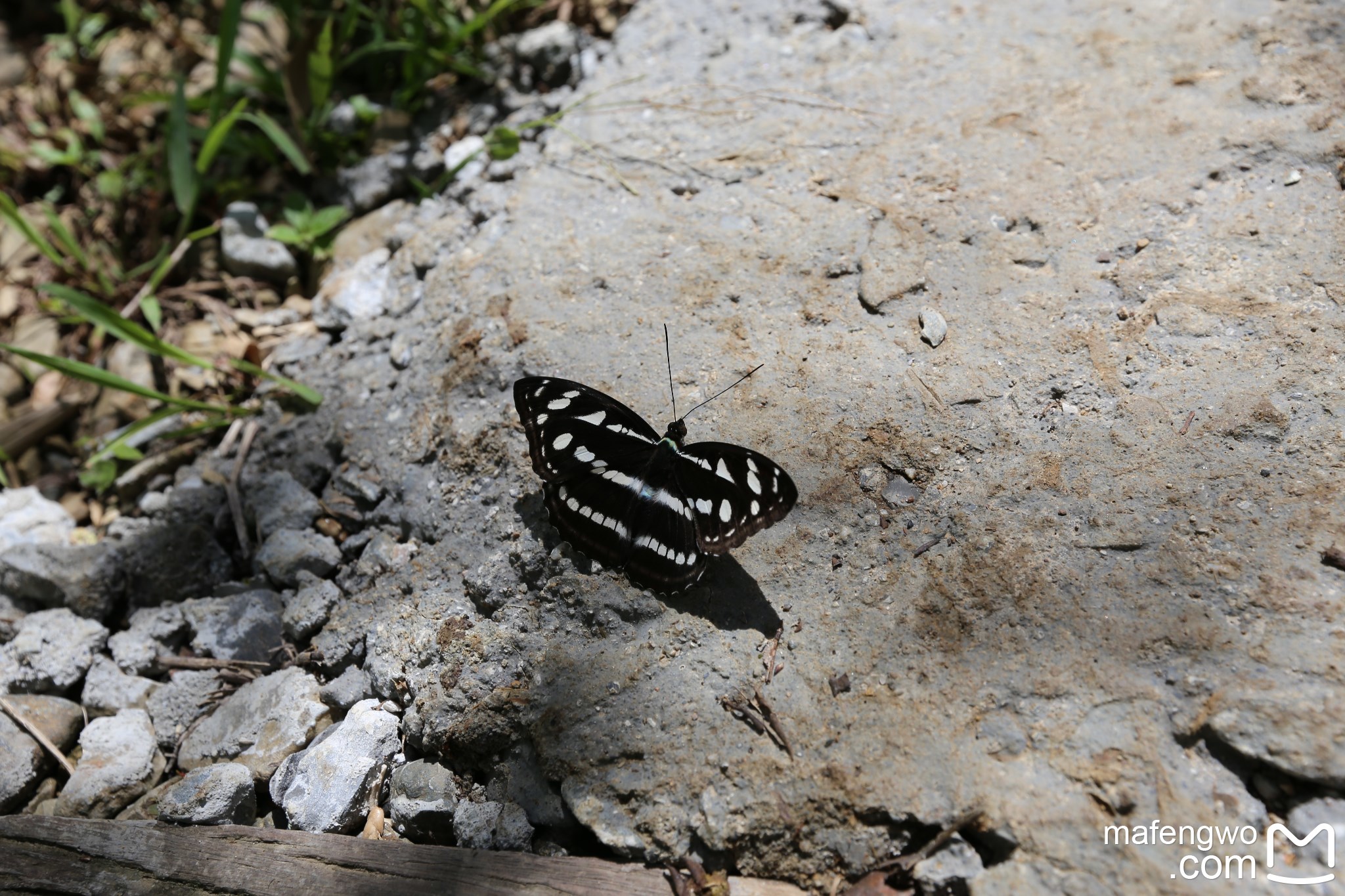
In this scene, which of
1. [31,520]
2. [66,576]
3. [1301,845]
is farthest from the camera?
[31,520]

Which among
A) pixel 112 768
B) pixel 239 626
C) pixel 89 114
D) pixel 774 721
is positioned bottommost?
pixel 112 768

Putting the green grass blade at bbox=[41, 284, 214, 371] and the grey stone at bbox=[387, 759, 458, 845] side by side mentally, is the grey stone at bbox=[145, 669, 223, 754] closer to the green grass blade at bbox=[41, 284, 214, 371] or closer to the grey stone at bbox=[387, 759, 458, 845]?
the grey stone at bbox=[387, 759, 458, 845]

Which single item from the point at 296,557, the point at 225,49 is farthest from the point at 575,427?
the point at 225,49

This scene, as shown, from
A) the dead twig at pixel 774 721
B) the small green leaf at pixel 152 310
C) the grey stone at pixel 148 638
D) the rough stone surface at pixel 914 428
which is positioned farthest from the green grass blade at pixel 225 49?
the dead twig at pixel 774 721

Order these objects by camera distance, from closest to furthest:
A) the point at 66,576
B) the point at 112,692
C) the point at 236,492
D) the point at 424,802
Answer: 1. the point at 424,802
2. the point at 112,692
3. the point at 66,576
4. the point at 236,492

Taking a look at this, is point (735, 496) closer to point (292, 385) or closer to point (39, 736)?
point (292, 385)

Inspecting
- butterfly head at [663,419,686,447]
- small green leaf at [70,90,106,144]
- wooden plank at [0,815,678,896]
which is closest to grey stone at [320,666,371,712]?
wooden plank at [0,815,678,896]

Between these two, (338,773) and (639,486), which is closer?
(338,773)
